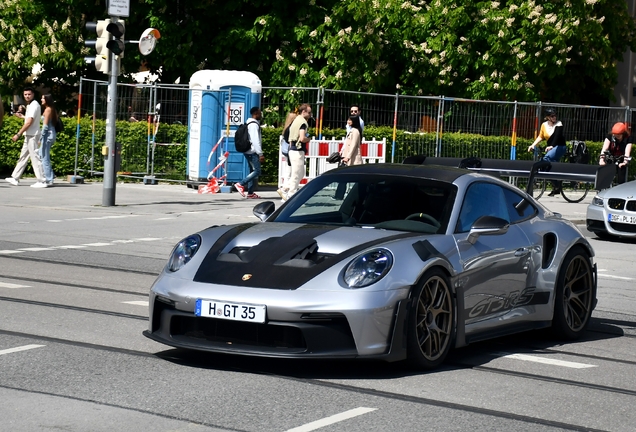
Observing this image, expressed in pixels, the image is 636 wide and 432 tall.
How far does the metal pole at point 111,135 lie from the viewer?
20.0 meters

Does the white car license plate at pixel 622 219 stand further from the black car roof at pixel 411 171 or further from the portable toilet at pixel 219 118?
the portable toilet at pixel 219 118

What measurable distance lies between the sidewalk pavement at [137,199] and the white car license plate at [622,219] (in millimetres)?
3542

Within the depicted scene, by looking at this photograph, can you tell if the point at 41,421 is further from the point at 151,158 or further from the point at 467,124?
the point at 467,124

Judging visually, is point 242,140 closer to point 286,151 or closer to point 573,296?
point 286,151

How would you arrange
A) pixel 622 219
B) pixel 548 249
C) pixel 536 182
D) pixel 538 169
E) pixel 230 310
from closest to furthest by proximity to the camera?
pixel 230 310
pixel 548 249
pixel 538 169
pixel 622 219
pixel 536 182

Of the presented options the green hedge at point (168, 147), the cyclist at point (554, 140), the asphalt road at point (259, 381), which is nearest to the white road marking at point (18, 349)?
the asphalt road at point (259, 381)

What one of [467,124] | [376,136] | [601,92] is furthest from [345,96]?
[601,92]

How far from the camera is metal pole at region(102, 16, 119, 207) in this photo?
20.0 meters

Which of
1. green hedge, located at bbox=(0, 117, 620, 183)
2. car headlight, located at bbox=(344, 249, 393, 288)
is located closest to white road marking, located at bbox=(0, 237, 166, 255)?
car headlight, located at bbox=(344, 249, 393, 288)

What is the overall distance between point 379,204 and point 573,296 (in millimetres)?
1736

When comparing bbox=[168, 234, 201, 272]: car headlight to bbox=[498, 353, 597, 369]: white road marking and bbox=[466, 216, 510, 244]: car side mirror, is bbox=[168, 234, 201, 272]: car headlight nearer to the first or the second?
bbox=[466, 216, 510, 244]: car side mirror

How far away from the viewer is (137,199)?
22297 millimetres

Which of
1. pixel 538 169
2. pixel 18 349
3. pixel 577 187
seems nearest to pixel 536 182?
pixel 577 187

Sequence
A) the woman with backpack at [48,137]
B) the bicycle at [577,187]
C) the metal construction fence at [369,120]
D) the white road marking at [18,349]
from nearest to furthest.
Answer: the white road marking at [18,349] < the woman with backpack at [48,137] < the bicycle at [577,187] < the metal construction fence at [369,120]
